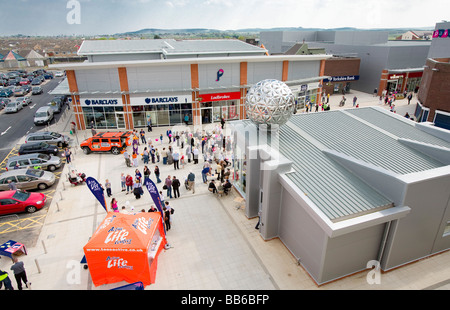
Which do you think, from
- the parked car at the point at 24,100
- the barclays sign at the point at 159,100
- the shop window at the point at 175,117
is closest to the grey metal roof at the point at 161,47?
the barclays sign at the point at 159,100

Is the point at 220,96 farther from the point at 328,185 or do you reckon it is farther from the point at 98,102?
the point at 328,185

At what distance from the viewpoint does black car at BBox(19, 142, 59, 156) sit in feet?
71.3

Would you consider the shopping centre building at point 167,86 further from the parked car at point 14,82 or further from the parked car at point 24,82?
the parked car at point 14,82

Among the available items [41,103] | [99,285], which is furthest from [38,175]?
[41,103]

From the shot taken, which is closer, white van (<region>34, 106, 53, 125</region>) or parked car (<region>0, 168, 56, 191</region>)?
parked car (<region>0, 168, 56, 191</region>)

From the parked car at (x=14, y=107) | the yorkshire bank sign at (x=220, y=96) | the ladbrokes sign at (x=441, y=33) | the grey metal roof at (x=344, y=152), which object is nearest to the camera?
the grey metal roof at (x=344, y=152)

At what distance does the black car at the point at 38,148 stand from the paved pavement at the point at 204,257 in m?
7.69

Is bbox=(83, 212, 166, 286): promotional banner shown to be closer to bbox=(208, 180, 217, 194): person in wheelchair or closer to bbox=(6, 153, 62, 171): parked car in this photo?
bbox=(208, 180, 217, 194): person in wheelchair

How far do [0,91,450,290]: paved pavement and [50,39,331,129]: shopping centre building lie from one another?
13.4 metres

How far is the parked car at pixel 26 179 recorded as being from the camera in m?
16.7

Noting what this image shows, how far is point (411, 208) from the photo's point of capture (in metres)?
10.0

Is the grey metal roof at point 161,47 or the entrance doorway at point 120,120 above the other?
the grey metal roof at point 161,47

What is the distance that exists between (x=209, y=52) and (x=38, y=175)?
75.4 feet

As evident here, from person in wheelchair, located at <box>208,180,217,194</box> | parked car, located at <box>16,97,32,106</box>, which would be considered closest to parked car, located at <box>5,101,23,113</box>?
parked car, located at <box>16,97,32,106</box>
